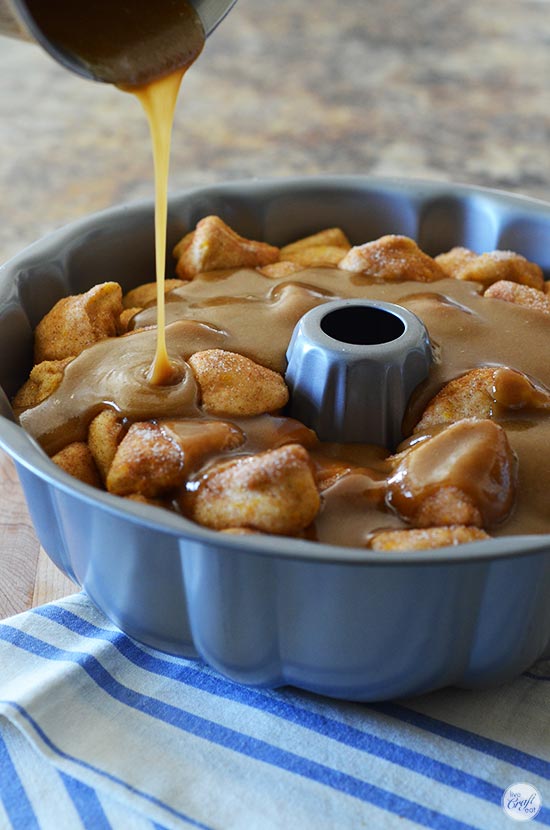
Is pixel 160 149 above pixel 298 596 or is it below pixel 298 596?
above

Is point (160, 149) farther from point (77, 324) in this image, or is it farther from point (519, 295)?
point (519, 295)

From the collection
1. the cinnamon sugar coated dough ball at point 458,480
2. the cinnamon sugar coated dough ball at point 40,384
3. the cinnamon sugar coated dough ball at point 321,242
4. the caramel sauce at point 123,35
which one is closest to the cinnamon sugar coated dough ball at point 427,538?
the cinnamon sugar coated dough ball at point 458,480

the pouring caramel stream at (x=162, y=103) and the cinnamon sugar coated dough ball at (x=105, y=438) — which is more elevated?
the pouring caramel stream at (x=162, y=103)

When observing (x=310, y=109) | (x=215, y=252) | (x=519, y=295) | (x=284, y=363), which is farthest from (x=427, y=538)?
(x=310, y=109)

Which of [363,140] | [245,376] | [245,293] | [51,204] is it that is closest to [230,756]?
[245,376]

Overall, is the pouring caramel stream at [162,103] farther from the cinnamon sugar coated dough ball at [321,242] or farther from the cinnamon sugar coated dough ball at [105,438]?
the cinnamon sugar coated dough ball at [321,242]

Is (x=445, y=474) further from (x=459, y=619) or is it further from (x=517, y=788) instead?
(x=517, y=788)
